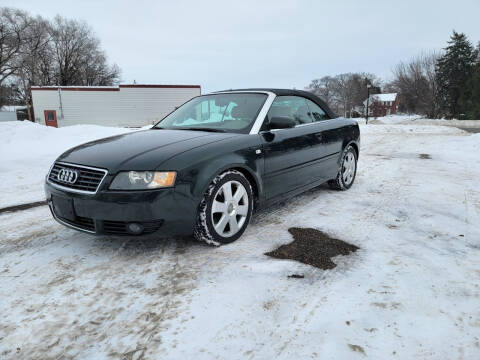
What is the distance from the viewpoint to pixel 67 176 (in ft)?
9.53

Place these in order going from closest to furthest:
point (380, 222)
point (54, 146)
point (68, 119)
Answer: point (380, 222) < point (54, 146) < point (68, 119)

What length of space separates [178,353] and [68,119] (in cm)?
3285

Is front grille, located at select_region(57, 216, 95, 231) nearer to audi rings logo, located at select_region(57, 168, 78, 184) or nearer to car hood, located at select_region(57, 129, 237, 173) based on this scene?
audi rings logo, located at select_region(57, 168, 78, 184)

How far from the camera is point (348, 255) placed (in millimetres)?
2920

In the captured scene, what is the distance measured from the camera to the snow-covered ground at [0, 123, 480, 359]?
1.85 meters

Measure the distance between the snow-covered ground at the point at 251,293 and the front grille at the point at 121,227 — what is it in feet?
0.93

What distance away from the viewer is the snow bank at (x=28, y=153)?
5.32 metres

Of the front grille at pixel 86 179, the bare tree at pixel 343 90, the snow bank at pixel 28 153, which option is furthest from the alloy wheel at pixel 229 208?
the bare tree at pixel 343 90

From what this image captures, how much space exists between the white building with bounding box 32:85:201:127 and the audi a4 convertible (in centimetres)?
2740

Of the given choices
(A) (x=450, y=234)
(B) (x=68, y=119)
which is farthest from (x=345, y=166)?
(B) (x=68, y=119)

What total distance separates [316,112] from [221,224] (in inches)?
95.6

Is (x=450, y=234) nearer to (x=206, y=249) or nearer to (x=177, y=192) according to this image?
(x=206, y=249)

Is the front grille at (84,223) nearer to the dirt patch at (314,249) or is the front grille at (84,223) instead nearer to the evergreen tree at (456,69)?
the dirt patch at (314,249)

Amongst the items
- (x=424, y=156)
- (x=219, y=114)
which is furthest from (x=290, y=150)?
(x=424, y=156)
